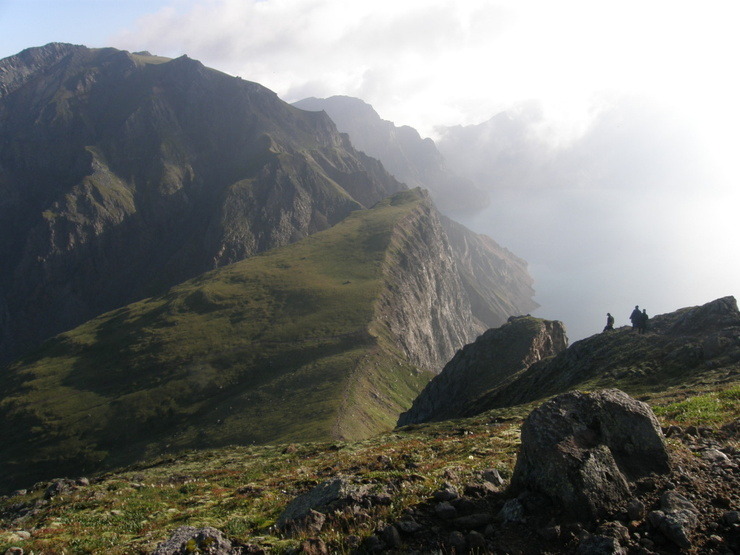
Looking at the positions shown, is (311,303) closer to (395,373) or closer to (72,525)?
(395,373)

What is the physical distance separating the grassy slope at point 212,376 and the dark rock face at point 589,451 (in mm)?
63444

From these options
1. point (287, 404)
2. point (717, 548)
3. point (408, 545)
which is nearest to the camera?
point (717, 548)

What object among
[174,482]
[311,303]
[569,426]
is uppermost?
[311,303]

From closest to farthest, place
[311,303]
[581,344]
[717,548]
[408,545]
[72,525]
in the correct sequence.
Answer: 1. [717,548]
2. [408,545]
3. [72,525]
4. [581,344]
5. [311,303]

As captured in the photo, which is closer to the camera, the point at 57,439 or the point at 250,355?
the point at 57,439

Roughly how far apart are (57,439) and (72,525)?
4059 inches

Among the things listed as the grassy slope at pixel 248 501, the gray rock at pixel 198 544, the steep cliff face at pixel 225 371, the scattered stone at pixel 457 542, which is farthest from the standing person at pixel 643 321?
the gray rock at pixel 198 544

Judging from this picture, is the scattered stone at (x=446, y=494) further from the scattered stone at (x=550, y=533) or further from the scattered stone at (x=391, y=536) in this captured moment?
the scattered stone at (x=550, y=533)

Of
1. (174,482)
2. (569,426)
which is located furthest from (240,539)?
(174,482)

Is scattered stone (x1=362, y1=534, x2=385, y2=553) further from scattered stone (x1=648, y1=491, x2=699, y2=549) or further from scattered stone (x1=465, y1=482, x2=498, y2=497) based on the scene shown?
scattered stone (x1=648, y1=491, x2=699, y2=549)

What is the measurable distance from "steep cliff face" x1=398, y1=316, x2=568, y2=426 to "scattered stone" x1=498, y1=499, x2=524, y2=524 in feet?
199

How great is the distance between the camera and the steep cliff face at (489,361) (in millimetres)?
73000

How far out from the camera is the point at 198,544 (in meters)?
10.1

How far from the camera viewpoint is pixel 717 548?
7.82 metres
